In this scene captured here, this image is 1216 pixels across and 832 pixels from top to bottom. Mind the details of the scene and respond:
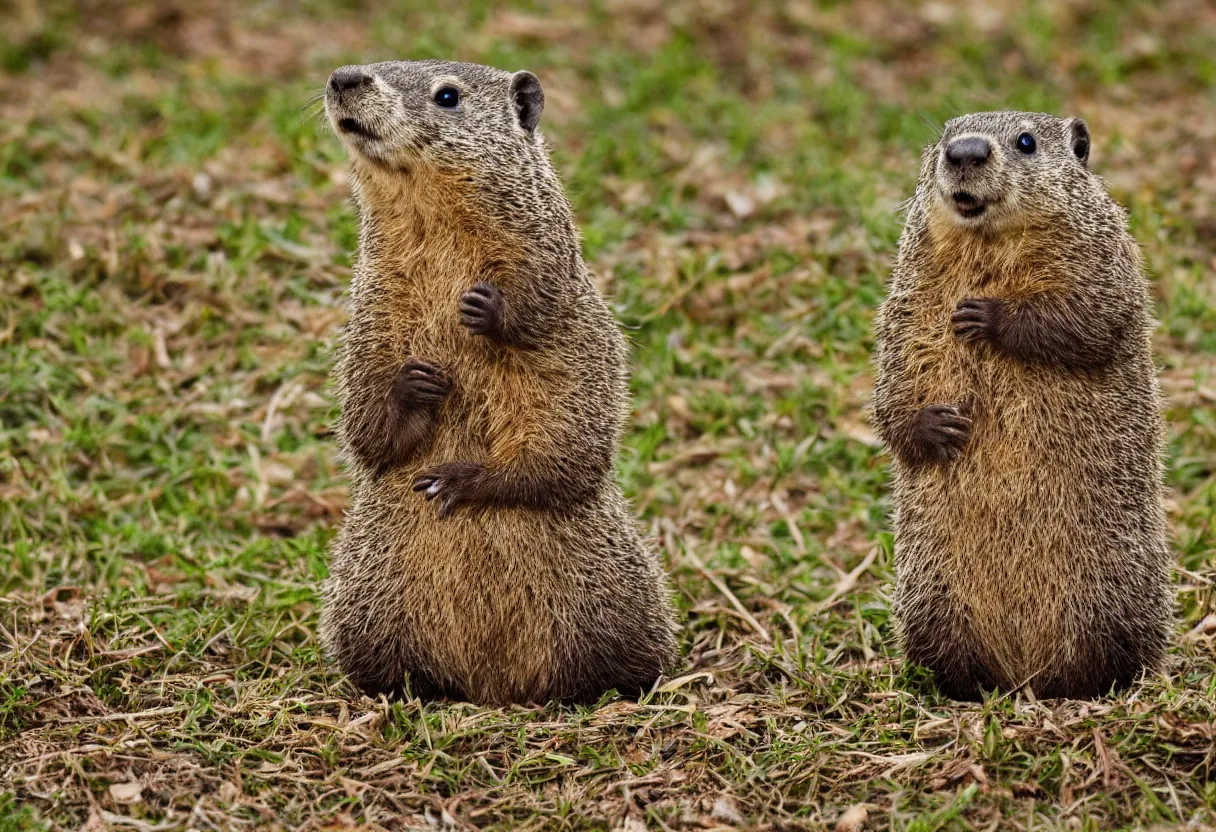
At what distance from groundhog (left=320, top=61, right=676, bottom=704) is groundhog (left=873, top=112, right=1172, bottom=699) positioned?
1190 millimetres


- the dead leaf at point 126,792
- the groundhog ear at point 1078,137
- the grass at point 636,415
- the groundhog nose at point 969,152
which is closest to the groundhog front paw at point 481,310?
the grass at point 636,415

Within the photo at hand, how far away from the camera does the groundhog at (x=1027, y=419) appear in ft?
19.6

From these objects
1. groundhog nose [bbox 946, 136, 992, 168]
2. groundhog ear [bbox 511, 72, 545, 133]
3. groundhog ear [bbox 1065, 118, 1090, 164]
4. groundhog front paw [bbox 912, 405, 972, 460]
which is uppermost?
groundhog ear [bbox 511, 72, 545, 133]

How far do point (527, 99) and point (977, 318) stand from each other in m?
1.96

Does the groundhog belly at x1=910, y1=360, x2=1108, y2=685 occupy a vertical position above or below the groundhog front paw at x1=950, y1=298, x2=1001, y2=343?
below

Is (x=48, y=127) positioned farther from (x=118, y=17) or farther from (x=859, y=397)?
(x=859, y=397)

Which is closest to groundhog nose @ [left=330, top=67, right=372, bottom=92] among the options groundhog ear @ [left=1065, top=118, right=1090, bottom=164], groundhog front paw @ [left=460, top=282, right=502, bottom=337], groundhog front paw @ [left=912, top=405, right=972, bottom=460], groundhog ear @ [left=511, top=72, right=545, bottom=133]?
groundhog ear @ [left=511, top=72, right=545, bottom=133]

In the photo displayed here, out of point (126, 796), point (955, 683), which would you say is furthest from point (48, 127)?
point (955, 683)

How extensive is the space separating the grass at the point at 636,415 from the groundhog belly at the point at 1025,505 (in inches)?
15.3

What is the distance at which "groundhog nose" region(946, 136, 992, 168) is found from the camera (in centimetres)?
584

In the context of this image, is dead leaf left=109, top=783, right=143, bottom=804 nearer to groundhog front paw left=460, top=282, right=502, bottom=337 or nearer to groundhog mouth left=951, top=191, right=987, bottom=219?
groundhog front paw left=460, top=282, right=502, bottom=337

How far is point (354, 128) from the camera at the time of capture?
6.02m

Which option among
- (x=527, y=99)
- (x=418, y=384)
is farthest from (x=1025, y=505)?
(x=527, y=99)

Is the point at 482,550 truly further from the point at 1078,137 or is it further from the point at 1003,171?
the point at 1078,137
